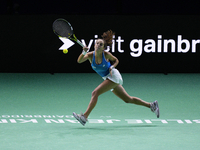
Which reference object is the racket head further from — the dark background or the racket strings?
the dark background

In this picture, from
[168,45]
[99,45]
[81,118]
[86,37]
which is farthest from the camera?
[86,37]

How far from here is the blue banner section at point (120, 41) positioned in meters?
13.9

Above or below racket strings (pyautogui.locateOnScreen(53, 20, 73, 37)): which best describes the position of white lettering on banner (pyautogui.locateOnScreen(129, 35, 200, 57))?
below

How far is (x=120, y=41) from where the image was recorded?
45.8 feet

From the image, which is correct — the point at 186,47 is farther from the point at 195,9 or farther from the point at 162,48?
the point at 195,9

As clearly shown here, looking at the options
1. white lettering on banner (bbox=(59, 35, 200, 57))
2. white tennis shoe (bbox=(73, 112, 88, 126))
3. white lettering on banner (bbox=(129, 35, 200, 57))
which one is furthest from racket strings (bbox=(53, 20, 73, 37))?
white lettering on banner (bbox=(129, 35, 200, 57))

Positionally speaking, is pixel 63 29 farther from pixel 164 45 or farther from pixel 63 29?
pixel 164 45

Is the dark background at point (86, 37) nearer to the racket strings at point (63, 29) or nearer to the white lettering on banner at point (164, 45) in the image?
the white lettering on banner at point (164, 45)

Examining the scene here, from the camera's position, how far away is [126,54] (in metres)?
14.0

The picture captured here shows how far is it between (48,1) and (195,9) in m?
6.24

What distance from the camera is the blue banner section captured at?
13891mm

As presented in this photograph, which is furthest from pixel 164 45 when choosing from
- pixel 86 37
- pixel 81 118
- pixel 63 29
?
pixel 81 118

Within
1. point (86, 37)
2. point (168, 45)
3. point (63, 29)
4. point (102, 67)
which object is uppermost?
point (63, 29)

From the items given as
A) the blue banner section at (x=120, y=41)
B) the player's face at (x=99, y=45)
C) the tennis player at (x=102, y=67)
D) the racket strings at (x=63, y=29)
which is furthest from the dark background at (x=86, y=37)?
the player's face at (x=99, y=45)
